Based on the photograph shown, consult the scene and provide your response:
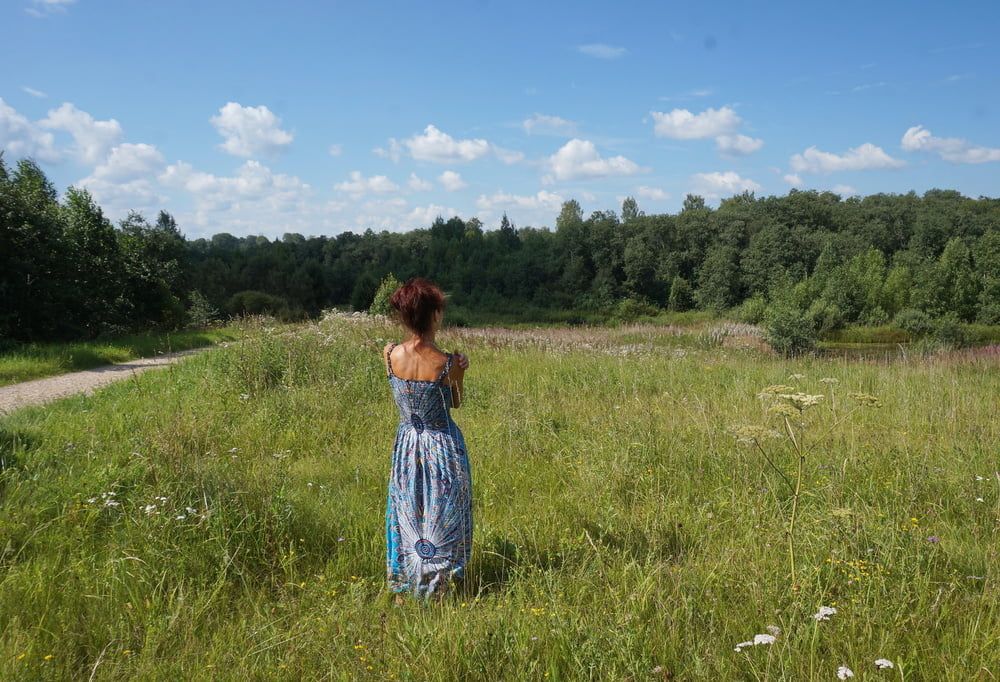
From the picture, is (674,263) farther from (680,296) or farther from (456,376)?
(456,376)

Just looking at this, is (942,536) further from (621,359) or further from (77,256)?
(77,256)

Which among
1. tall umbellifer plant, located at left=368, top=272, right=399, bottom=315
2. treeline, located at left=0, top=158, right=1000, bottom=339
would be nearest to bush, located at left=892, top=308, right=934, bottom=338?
treeline, located at left=0, top=158, right=1000, bottom=339

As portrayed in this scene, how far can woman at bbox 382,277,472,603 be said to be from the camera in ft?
11.1

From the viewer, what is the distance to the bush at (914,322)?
158ft

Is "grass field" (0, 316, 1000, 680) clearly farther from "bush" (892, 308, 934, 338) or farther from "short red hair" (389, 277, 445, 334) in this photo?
"bush" (892, 308, 934, 338)

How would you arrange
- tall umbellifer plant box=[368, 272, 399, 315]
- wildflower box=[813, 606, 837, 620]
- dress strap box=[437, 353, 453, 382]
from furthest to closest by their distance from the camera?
1. tall umbellifer plant box=[368, 272, 399, 315]
2. dress strap box=[437, 353, 453, 382]
3. wildflower box=[813, 606, 837, 620]

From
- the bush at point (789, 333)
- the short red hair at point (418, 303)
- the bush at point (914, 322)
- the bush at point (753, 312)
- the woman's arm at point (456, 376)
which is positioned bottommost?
the bush at point (914, 322)

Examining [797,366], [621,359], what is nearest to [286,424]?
[621,359]

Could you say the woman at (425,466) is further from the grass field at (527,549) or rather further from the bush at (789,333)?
the bush at (789,333)

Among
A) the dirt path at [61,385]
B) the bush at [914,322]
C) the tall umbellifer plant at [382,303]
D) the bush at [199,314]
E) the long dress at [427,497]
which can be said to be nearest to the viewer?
the long dress at [427,497]

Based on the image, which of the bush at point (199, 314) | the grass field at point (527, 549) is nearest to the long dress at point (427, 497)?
the grass field at point (527, 549)

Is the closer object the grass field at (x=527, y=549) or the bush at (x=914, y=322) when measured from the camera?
the grass field at (x=527, y=549)

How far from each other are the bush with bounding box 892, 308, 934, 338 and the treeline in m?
0.23

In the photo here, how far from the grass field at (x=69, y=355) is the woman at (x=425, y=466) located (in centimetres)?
951
